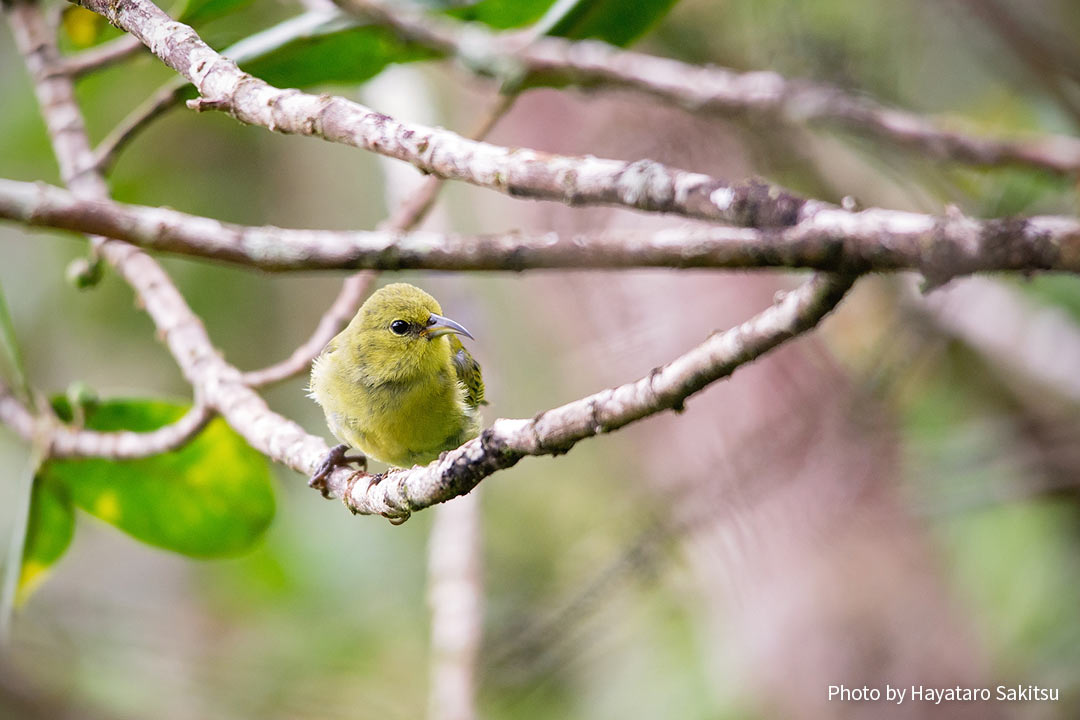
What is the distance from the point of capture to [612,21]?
354 cm

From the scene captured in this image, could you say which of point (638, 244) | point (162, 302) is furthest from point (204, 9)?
point (638, 244)

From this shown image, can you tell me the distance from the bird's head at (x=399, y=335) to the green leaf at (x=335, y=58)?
2.66 feet

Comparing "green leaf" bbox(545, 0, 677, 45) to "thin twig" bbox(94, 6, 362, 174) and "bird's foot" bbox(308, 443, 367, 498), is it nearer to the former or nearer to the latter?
"thin twig" bbox(94, 6, 362, 174)

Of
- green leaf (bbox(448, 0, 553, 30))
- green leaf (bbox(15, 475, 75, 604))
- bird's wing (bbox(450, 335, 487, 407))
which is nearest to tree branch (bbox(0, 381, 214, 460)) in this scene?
green leaf (bbox(15, 475, 75, 604))

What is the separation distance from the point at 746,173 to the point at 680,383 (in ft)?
12.3

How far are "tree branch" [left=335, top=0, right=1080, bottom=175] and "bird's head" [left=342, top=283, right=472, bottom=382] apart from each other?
3.03ft

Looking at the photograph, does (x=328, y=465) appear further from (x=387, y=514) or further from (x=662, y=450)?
(x=662, y=450)

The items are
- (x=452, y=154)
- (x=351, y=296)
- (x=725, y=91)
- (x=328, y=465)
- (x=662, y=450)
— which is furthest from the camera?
(x=662, y=450)

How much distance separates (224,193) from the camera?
339 inches

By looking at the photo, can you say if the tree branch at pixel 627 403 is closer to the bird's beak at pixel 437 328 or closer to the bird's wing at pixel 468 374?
the bird's beak at pixel 437 328

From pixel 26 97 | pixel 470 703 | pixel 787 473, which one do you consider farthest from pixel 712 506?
pixel 26 97

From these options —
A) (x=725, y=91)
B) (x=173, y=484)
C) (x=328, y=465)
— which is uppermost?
(x=725, y=91)

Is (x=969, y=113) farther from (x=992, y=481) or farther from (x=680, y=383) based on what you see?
(x=680, y=383)

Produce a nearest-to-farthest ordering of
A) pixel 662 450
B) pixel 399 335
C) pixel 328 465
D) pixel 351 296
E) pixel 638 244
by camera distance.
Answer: pixel 638 244, pixel 328 465, pixel 351 296, pixel 399 335, pixel 662 450
